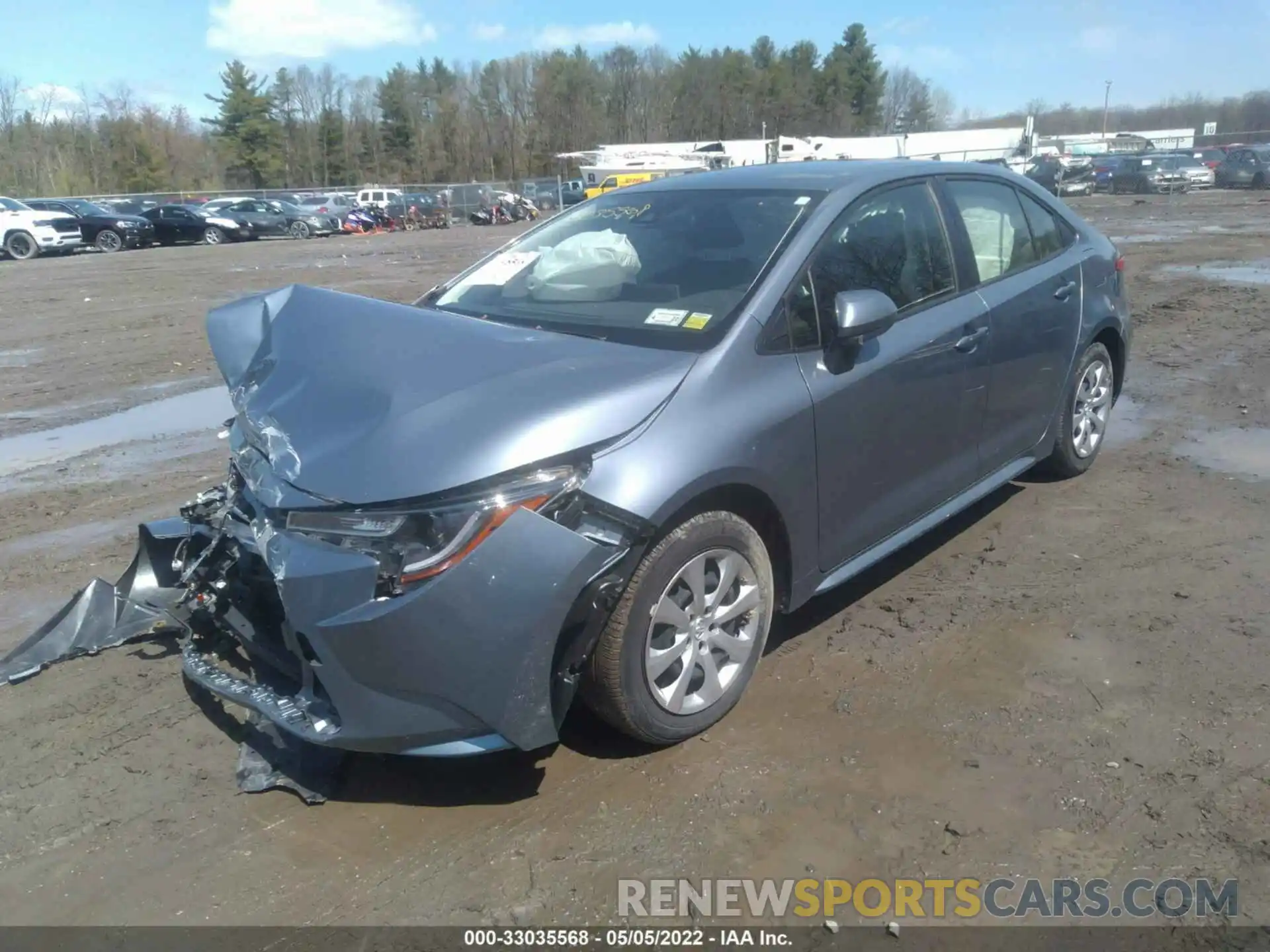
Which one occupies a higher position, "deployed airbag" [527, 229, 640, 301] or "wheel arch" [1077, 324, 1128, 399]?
"deployed airbag" [527, 229, 640, 301]

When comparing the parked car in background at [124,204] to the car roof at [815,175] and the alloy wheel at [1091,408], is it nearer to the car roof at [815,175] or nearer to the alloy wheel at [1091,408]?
the car roof at [815,175]

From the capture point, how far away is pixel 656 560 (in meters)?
2.95

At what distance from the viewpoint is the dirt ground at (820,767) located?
2.71 meters

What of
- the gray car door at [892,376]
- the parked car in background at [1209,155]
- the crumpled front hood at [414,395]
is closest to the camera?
the crumpled front hood at [414,395]

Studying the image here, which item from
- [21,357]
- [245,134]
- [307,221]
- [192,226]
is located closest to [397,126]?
[245,134]

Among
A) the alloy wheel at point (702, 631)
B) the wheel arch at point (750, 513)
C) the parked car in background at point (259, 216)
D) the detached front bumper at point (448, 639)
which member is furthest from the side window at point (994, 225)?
the parked car in background at point (259, 216)

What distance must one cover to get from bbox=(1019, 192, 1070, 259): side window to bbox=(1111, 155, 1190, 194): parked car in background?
39909mm

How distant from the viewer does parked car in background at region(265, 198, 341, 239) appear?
128ft

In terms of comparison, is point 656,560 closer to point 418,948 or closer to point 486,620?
point 486,620

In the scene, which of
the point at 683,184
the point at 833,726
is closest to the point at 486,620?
the point at 833,726

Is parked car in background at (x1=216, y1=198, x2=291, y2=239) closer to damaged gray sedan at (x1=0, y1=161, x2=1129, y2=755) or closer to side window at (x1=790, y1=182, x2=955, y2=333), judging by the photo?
damaged gray sedan at (x1=0, y1=161, x2=1129, y2=755)

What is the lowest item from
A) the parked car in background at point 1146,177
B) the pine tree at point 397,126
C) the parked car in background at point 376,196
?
the parked car in background at point 1146,177

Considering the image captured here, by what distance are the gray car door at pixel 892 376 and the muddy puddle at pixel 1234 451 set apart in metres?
2.34

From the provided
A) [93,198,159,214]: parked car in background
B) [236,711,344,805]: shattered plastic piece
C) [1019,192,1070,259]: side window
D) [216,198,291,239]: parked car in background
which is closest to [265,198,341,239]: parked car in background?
[216,198,291,239]: parked car in background
